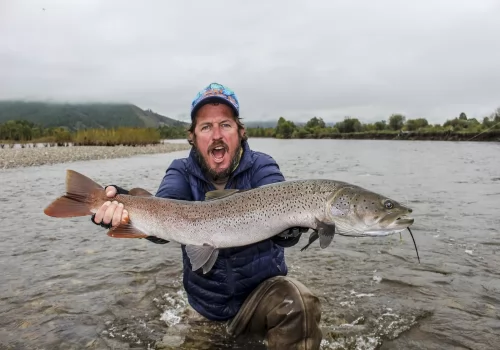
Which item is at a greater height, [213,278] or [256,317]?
[213,278]

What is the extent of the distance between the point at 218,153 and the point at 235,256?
38.1 inches

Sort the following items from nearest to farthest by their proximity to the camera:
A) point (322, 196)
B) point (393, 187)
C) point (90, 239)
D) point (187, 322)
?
point (322, 196), point (187, 322), point (90, 239), point (393, 187)

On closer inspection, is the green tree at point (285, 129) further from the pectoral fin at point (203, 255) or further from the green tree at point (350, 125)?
the pectoral fin at point (203, 255)

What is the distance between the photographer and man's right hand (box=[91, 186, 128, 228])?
3355mm

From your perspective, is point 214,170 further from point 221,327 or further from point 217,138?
point 221,327

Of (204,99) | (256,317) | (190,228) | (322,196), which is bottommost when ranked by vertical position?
(256,317)

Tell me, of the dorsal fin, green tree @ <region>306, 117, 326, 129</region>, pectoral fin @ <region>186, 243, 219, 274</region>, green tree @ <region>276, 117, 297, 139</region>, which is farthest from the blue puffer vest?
green tree @ <region>306, 117, 326, 129</region>

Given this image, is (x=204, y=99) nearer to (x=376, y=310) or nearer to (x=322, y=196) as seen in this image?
(x=322, y=196)

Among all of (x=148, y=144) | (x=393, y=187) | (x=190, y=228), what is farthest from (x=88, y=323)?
(x=148, y=144)

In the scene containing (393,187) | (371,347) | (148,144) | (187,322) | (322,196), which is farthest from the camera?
(148,144)

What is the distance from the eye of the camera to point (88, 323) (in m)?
4.20

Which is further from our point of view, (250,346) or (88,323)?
(88,323)

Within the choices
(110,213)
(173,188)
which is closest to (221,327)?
(173,188)

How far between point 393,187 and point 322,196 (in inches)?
469
